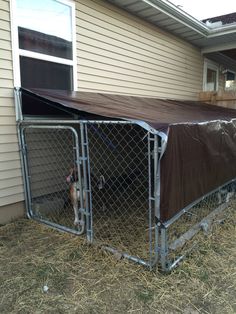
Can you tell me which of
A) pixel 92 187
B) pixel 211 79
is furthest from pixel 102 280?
pixel 211 79

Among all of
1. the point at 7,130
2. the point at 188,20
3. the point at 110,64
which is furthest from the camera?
the point at 188,20

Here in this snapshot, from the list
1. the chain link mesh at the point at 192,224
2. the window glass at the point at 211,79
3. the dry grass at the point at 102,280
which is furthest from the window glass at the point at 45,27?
the window glass at the point at 211,79

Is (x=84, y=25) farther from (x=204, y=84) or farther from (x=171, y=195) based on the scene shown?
(x=204, y=84)

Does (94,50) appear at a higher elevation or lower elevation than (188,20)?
lower

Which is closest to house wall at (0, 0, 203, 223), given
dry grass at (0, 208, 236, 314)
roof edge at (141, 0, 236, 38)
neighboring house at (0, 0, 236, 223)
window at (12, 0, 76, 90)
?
neighboring house at (0, 0, 236, 223)

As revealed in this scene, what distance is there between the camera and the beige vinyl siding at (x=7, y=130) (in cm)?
337

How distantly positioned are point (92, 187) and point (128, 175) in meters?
1.09

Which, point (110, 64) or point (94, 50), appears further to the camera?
point (110, 64)

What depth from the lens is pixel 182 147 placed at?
8.37ft

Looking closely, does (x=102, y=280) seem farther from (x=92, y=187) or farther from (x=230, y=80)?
(x=230, y=80)

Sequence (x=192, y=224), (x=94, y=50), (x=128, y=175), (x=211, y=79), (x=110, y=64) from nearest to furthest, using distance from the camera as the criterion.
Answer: (x=192, y=224)
(x=94, y=50)
(x=110, y=64)
(x=128, y=175)
(x=211, y=79)

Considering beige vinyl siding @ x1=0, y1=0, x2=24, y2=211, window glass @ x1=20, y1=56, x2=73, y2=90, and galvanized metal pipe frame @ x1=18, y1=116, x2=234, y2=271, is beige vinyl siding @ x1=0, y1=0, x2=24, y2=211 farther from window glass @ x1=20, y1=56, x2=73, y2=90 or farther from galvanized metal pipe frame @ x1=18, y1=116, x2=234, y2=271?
window glass @ x1=20, y1=56, x2=73, y2=90

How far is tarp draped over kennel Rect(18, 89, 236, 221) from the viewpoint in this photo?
2.39m

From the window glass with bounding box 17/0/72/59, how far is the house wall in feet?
0.67
